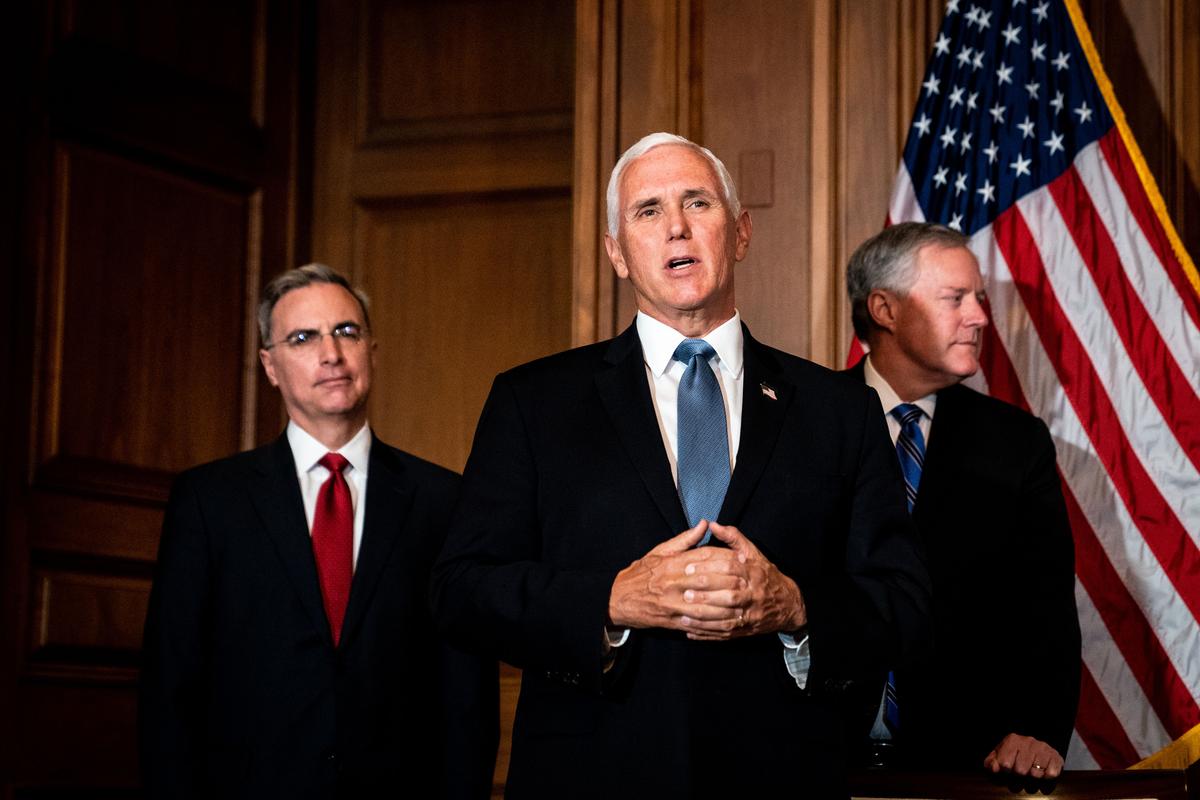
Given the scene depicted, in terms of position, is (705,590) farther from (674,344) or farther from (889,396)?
(889,396)

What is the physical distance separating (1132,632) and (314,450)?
2.02m

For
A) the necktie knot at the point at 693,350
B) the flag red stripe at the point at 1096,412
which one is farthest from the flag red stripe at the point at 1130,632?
the necktie knot at the point at 693,350

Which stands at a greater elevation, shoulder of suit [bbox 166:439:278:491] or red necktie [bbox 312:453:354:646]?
shoulder of suit [bbox 166:439:278:491]

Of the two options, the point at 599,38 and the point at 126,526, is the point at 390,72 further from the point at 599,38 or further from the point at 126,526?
the point at 126,526

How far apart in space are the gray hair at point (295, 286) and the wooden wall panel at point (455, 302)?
162cm

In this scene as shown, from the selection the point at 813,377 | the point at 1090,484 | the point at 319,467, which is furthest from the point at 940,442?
the point at 319,467

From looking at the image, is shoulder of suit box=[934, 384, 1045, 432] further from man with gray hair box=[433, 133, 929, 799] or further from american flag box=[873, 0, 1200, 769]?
man with gray hair box=[433, 133, 929, 799]

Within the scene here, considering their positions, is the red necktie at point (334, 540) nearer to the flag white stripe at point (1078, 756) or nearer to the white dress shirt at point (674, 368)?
the white dress shirt at point (674, 368)

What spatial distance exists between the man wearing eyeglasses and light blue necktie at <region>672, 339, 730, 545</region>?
1.06 metres

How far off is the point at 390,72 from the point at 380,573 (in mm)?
2758

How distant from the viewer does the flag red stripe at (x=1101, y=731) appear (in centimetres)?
368

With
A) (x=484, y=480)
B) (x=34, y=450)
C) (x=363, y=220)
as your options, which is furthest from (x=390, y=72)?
(x=484, y=480)

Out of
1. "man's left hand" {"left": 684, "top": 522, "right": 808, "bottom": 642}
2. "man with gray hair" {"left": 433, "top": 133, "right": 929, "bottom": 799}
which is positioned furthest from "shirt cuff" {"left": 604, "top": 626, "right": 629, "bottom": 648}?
"man's left hand" {"left": 684, "top": 522, "right": 808, "bottom": 642}

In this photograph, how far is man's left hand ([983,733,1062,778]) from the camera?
111 inches
